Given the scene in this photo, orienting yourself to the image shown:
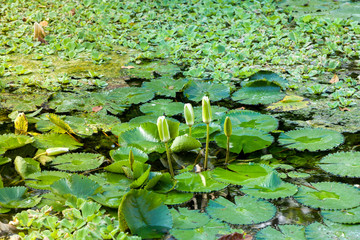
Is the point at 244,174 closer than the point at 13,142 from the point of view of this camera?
Yes

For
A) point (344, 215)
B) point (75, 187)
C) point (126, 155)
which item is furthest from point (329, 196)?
point (75, 187)

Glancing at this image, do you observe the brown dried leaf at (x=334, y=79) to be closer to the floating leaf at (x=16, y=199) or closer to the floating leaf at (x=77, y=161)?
the floating leaf at (x=77, y=161)

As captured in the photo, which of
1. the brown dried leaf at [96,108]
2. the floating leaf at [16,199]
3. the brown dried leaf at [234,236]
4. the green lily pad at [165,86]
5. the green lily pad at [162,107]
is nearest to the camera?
the brown dried leaf at [234,236]

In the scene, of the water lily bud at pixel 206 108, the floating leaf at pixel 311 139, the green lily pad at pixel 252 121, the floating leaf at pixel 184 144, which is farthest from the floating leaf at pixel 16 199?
the floating leaf at pixel 311 139

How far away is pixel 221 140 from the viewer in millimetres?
1886

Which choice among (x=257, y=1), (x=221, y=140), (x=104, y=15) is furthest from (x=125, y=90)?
(x=257, y=1)

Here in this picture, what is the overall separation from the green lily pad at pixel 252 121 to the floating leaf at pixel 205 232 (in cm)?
71

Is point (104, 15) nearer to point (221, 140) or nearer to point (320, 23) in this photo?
point (320, 23)

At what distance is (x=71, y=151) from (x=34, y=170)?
273mm

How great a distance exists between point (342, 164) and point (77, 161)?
1.13m

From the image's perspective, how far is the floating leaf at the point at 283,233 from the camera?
132cm

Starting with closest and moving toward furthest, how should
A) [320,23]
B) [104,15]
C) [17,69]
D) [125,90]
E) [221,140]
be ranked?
1. [221,140]
2. [125,90]
3. [17,69]
4. [320,23]
5. [104,15]

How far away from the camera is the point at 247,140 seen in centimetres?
186

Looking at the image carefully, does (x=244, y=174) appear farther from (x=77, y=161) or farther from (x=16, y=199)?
(x=16, y=199)
